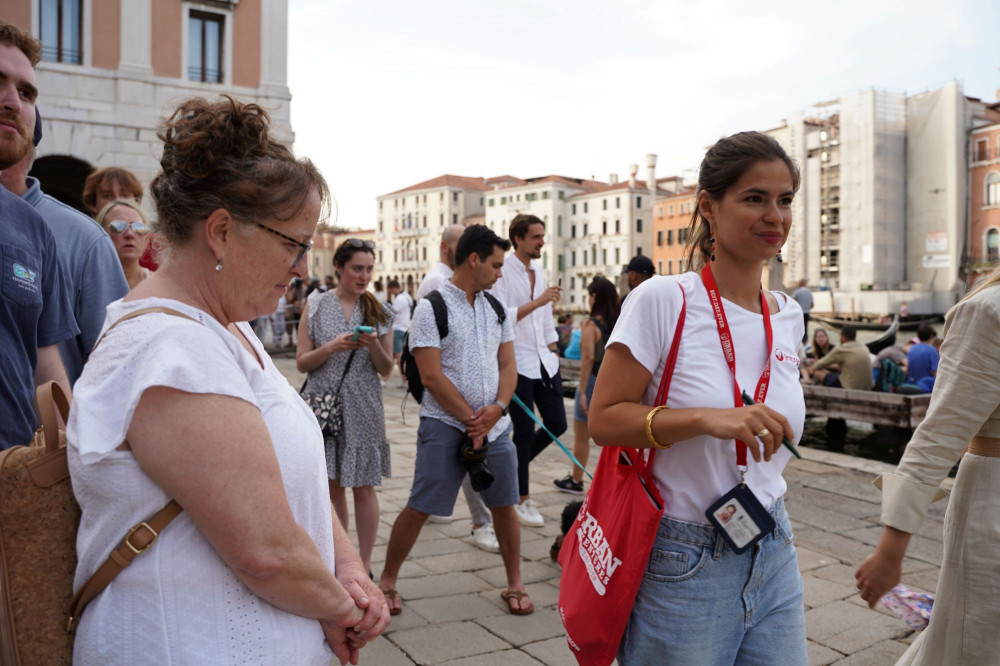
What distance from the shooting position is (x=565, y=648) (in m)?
3.44

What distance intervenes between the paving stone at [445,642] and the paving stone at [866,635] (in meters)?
1.51

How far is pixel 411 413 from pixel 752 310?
349 inches

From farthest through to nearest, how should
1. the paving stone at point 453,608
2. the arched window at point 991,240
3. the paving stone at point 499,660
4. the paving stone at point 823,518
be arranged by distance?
1. the arched window at point 991,240
2. the paving stone at point 823,518
3. the paving stone at point 453,608
4. the paving stone at point 499,660

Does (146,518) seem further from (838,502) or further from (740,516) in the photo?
(838,502)

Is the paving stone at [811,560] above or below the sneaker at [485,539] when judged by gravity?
below

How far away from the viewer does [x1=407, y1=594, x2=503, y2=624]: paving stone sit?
3.77 m

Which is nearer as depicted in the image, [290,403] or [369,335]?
[290,403]

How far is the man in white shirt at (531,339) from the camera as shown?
5.35m

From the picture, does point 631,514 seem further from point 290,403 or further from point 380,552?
point 380,552

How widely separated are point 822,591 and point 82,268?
3.85m

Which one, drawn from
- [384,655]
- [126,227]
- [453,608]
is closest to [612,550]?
[384,655]

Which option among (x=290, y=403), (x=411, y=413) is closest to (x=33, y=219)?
(x=290, y=403)

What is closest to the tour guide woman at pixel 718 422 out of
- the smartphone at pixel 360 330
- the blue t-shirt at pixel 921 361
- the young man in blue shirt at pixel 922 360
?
the smartphone at pixel 360 330

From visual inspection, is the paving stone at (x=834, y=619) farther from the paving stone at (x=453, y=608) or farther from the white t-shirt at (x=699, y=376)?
the white t-shirt at (x=699, y=376)
